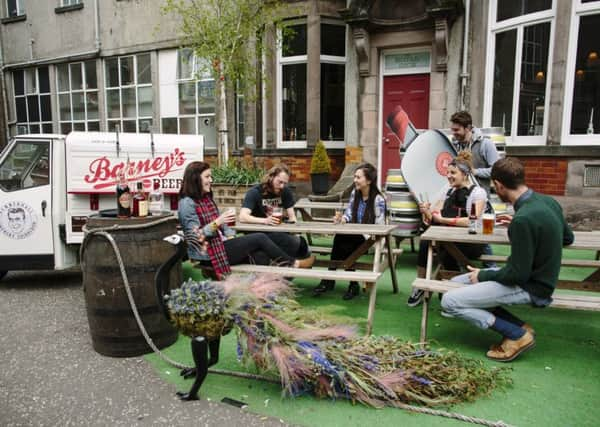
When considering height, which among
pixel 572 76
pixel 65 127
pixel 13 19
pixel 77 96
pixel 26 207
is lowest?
pixel 26 207

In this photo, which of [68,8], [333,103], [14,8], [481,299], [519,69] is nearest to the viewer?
[481,299]

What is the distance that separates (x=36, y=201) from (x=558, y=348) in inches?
214

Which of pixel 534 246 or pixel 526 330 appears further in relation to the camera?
pixel 526 330

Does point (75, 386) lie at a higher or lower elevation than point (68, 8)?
lower

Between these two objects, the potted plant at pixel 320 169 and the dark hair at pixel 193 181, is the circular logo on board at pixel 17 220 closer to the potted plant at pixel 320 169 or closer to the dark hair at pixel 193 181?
the dark hair at pixel 193 181

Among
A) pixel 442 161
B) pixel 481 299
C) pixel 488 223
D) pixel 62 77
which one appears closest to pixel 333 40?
pixel 442 161

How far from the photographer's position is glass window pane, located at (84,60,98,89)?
51.4 ft

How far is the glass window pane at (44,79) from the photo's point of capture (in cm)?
1686

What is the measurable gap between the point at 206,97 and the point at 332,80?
412cm

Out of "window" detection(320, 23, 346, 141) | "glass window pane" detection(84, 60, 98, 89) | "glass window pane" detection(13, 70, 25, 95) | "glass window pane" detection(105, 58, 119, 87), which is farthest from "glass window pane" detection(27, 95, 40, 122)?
"window" detection(320, 23, 346, 141)

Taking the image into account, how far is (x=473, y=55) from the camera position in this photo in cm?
902

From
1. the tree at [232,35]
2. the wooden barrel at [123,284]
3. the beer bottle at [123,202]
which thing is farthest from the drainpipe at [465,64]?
the wooden barrel at [123,284]

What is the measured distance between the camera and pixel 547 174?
8070 mm

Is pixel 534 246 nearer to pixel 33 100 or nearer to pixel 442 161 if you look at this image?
pixel 442 161
